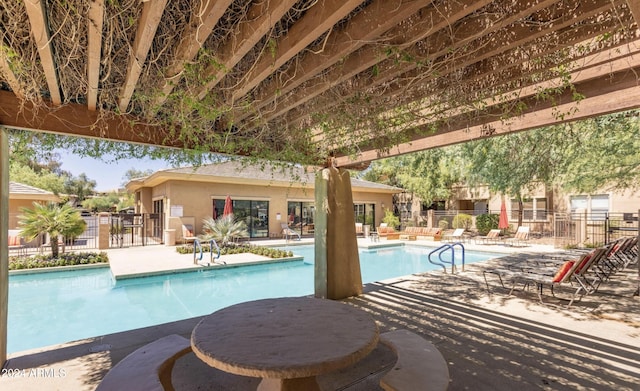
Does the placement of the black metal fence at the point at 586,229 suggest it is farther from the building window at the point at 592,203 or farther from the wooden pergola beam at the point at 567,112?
the wooden pergola beam at the point at 567,112

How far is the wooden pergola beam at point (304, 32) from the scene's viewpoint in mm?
1956

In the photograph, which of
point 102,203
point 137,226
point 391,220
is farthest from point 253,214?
point 102,203

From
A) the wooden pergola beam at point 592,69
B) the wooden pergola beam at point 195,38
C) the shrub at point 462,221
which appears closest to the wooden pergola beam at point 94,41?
the wooden pergola beam at point 195,38

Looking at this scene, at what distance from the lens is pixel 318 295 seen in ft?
19.7

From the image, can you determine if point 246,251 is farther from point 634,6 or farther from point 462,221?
point 462,221

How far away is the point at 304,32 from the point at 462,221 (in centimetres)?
2173

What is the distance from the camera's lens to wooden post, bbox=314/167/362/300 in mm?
5887

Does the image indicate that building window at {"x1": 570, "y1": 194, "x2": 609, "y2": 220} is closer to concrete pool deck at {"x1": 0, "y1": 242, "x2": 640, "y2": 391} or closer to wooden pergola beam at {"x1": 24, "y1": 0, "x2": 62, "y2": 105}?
concrete pool deck at {"x1": 0, "y1": 242, "x2": 640, "y2": 391}

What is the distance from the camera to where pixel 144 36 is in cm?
223

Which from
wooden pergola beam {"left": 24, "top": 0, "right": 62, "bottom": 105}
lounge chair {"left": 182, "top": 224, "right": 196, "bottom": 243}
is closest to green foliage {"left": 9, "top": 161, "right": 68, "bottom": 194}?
lounge chair {"left": 182, "top": 224, "right": 196, "bottom": 243}

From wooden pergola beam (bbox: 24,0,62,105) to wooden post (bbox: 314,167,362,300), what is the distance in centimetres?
409

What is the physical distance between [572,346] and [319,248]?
12.7ft

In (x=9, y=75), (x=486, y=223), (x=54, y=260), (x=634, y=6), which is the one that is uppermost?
(x=9, y=75)

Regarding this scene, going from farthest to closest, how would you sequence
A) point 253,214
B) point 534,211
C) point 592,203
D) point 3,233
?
1. point 534,211
2. point 592,203
3. point 253,214
4. point 3,233
